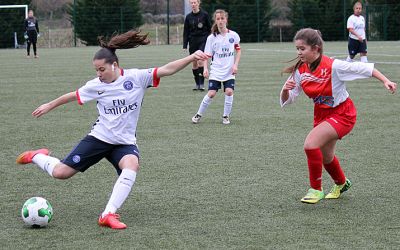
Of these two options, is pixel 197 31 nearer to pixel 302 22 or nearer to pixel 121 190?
pixel 121 190

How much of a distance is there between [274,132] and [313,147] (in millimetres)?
4295

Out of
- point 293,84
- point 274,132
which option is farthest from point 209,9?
point 293,84

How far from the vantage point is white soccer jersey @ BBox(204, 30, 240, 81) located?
11.9 m

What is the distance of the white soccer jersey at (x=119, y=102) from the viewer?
609 cm

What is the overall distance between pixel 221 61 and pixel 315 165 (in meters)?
5.82

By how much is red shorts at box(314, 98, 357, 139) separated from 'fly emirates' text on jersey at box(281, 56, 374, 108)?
46 millimetres

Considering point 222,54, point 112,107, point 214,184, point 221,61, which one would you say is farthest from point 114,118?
point 222,54

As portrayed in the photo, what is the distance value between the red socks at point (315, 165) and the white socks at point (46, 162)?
6.92ft

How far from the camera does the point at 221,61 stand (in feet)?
39.3

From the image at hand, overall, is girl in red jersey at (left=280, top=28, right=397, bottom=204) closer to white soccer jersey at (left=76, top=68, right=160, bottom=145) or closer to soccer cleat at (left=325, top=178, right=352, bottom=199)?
soccer cleat at (left=325, top=178, right=352, bottom=199)

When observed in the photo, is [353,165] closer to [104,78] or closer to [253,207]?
[253,207]

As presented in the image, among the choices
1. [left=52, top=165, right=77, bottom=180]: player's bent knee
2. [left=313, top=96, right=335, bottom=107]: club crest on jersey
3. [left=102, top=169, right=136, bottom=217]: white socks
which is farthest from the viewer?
[left=313, top=96, right=335, bottom=107]: club crest on jersey

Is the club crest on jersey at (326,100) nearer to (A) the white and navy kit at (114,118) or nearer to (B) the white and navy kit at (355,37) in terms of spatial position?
(A) the white and navy kit at (114,118)

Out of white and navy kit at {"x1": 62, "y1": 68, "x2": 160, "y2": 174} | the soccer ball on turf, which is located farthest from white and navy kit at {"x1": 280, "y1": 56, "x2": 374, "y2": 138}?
the soccer ball on turf
